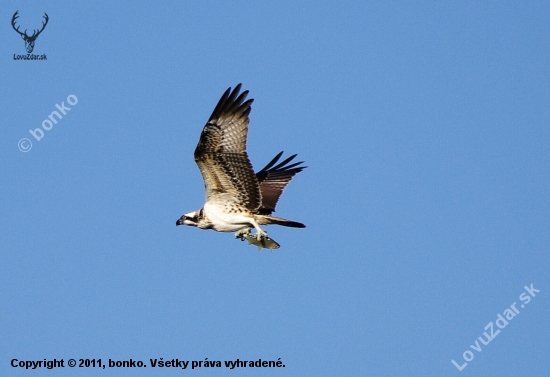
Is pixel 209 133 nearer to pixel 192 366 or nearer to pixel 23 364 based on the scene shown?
pixel 192 366

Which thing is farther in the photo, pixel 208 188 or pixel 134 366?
pixel 134 366

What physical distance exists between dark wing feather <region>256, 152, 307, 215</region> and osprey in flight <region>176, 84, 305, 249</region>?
2.46 ft

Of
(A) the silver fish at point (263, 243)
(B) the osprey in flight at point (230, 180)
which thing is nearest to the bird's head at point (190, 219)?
(B) the osprey in flight at point (230, 180)

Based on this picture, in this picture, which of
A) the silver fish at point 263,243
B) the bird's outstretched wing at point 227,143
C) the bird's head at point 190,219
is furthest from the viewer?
the bird's head at point 190,219

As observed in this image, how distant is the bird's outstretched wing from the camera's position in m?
14.5

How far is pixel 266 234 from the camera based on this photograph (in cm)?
1516

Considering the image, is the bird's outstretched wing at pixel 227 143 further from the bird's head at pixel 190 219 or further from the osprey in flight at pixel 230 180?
the bird's head at pixel 190 219

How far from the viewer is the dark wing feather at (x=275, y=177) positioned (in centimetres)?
1703

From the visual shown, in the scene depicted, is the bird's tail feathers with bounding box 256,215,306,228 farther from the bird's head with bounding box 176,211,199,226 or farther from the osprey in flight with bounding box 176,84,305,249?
the bird's head with bounding box 176,211,199,226

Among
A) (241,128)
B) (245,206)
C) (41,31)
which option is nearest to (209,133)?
(241,128)

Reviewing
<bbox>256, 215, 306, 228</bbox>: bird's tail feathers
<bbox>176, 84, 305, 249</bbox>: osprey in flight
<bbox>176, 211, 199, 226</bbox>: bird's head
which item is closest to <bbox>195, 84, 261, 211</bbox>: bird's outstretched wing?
<bbox>176, 84, 305, 249</bbox>: osprey in flight

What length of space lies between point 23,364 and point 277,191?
5505mm

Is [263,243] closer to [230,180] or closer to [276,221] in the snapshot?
[276,221]

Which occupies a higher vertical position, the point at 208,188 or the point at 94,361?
the point at 208,188
